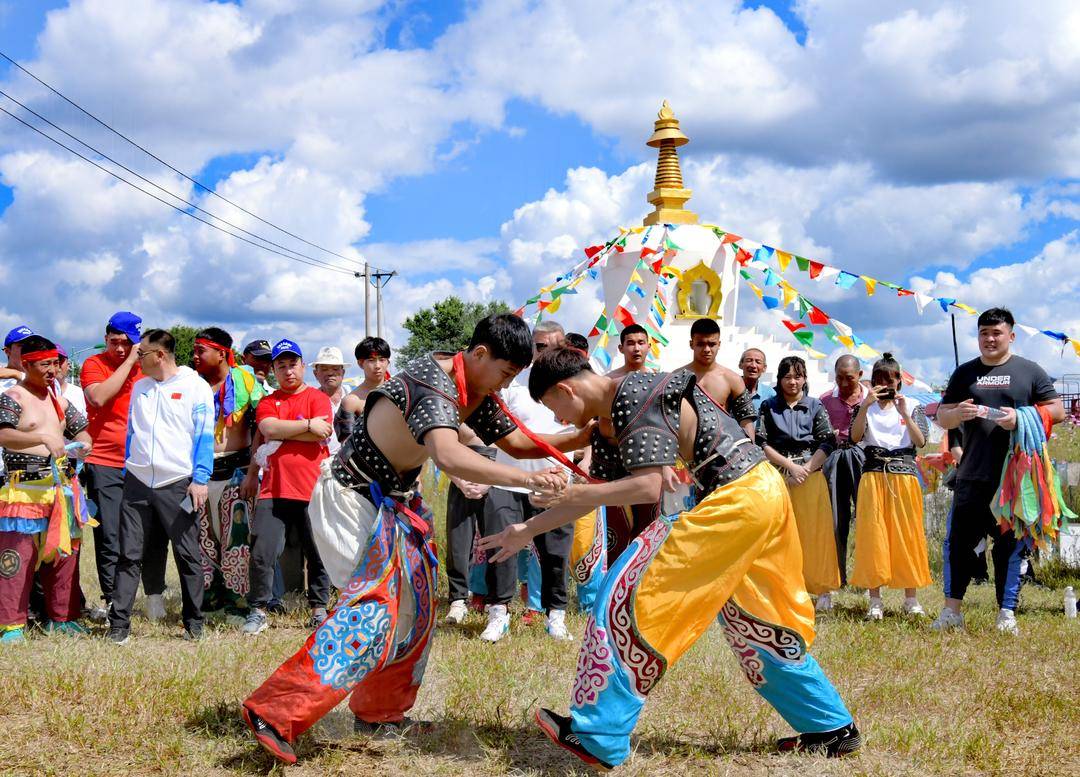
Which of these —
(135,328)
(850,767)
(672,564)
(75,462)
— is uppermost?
(135,328)

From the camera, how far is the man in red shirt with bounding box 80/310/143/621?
6.05m

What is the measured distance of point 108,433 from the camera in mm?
6082

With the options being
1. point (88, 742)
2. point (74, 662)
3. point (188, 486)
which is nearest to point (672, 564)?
point (88, 742)

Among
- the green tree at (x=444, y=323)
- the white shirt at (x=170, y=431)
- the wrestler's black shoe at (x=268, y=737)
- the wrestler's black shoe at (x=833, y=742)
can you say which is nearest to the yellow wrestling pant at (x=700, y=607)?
the wrestler's black shoe at (x=833, y=742)

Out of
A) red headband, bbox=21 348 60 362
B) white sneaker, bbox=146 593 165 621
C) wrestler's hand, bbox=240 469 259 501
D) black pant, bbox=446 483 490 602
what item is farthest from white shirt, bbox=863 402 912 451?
red headband, bbox=21 348 60 362

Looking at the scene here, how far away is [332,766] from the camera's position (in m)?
3.62

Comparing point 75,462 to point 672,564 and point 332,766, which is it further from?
point 672,564

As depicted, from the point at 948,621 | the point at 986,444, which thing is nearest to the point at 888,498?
the point at 986,444

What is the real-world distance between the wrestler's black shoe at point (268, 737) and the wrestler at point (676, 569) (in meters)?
0.87

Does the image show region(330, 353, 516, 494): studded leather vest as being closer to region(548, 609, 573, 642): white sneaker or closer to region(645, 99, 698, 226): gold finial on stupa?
region(548, 609, 573, 642): white sneaker

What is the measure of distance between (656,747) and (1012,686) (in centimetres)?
199

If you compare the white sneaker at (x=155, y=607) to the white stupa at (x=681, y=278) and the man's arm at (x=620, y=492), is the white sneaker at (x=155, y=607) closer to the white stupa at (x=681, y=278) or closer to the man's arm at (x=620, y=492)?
the man's arm at (x=620, y=492)

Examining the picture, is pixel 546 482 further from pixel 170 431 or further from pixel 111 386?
pixel 111 386

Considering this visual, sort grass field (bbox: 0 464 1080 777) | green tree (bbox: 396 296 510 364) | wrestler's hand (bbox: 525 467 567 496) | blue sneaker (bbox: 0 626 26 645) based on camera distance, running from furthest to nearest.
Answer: green tree (bbox: 396 296 510 364) < blue sneaker (bbox: 0 626 26 645) < grass field (bbox: 0 464 1080 777) < wrestler's hand (bbox: 525 467 567 496)
